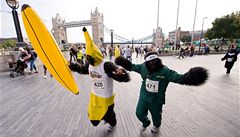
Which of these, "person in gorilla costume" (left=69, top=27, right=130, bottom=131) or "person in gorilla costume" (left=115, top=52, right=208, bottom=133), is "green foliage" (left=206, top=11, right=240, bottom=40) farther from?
"person in gorilla costume" (left=69, top=27, right=130, bottom=131)

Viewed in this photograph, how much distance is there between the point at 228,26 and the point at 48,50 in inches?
1184

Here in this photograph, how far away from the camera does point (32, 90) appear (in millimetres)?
4930

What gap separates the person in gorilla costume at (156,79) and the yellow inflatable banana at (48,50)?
0.93 m

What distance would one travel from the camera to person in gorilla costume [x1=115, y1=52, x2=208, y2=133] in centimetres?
179

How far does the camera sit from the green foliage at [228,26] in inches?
900

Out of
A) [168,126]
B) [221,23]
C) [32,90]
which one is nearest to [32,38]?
[168,126]

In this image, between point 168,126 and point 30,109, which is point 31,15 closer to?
point 30,109

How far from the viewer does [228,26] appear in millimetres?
23516

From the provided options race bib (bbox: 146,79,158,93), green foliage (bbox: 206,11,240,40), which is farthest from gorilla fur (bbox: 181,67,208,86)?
green foliage (bbox: 206,11,240,40)

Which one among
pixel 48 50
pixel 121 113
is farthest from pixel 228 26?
pixel 48 50

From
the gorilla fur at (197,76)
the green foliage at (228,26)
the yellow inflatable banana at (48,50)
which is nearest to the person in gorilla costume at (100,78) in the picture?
the yellow inflatable banana at (48,50)

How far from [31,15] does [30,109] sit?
2.56 meters

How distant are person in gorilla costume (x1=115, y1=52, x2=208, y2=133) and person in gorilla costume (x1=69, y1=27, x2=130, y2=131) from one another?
381mm

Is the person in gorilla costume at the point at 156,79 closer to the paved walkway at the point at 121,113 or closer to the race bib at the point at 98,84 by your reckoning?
the race bib at the point at 98,84
